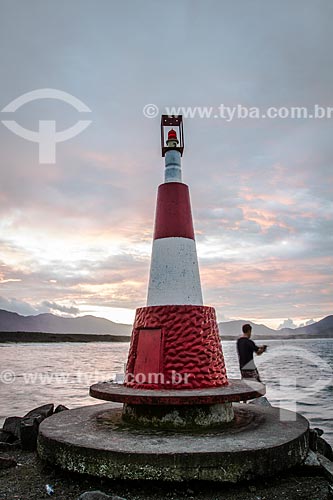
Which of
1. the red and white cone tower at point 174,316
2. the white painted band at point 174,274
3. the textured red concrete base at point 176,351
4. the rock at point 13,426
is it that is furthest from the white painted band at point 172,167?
the rock at point 13,426

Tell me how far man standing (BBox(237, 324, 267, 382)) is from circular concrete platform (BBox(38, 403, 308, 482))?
2142 millimetres

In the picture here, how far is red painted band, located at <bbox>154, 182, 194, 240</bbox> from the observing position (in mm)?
6570

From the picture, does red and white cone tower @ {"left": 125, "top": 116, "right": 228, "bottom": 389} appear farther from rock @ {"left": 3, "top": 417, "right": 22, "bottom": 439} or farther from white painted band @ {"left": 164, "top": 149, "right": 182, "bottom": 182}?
rock @ {"left": 3, "top": 417, "right": 22, "bottom": 439}

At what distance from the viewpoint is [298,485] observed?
4684 mm

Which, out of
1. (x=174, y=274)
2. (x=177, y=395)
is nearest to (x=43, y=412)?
(x=177, y=395)

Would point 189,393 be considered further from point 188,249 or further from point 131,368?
point 188,249

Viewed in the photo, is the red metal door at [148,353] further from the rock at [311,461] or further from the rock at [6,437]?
the rock at [6,437]

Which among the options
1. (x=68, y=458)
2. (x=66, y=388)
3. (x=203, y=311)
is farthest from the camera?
(x=66, y=388)

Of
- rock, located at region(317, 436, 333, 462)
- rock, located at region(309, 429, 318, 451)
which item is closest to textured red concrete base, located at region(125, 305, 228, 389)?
rock, located at region(309, 429, 318, 451)

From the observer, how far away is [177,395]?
5.34 meters

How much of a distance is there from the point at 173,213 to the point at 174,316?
1451mm

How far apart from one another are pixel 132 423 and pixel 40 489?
1.51 meters

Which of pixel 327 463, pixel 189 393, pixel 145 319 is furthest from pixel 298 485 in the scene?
pixel 145 319

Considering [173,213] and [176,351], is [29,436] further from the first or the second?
[173,213]
